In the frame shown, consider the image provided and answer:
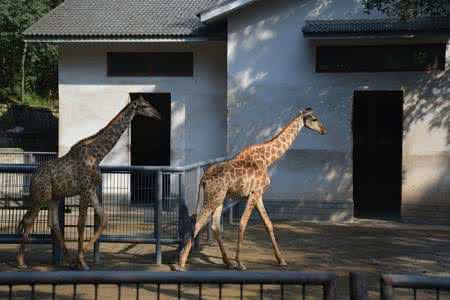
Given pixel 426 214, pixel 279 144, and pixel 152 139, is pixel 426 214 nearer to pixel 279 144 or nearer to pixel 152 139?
pixel 279 144

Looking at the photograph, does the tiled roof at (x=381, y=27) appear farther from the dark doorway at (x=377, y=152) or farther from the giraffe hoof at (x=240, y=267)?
the giraffe hoof at (x=240, y=267)

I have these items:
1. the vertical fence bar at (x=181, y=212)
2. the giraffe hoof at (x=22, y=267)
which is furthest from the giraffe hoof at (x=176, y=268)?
the giraffe hoof at (x=22, y=267)

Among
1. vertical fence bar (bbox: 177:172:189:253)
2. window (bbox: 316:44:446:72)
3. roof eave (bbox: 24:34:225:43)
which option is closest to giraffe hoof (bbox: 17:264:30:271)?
vertical fence bar (bbox: 177:172:189:253)

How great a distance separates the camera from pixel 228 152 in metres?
15.4

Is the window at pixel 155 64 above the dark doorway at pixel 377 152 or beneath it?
above

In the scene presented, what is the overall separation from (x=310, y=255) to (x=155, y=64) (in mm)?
7492

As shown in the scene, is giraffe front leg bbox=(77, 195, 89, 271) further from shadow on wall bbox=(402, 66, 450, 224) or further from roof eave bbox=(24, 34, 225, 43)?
shadow on wall bbox=(402, 66, 450, 224)

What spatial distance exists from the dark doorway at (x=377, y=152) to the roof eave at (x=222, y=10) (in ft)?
12.7

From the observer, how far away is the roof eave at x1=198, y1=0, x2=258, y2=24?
48.2ft

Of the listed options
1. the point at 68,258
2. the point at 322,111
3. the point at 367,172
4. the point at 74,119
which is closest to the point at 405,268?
the point at 68,258

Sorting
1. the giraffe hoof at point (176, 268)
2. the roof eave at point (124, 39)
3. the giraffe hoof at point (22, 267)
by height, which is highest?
the roof eave at point (124, 39)

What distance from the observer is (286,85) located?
49.9 feet

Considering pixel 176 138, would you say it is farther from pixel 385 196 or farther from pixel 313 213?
pixel 385 196

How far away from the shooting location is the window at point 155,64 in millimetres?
16500
